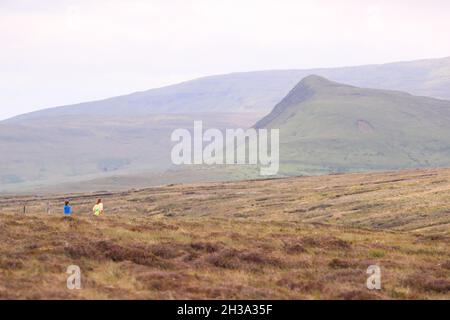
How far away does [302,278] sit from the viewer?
33.9 meters

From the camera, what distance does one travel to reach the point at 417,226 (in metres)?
69.3

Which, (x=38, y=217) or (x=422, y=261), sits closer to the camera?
(x=422, y=261)

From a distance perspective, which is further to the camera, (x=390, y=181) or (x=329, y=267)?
(x=390, y=181)

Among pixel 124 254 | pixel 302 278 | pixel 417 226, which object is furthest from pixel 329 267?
pixel 417 226

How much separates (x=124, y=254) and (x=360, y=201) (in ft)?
197
